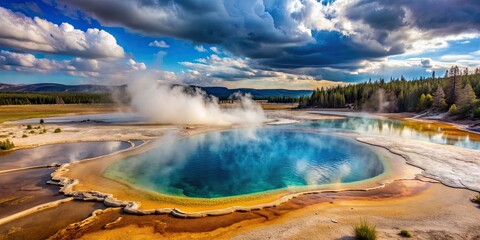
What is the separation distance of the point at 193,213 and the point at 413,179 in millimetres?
11719

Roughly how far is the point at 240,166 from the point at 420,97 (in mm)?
70013

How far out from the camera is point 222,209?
33.1 feet

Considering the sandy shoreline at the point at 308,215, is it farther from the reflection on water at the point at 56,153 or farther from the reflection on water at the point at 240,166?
the reflection on water at the point at 56,153

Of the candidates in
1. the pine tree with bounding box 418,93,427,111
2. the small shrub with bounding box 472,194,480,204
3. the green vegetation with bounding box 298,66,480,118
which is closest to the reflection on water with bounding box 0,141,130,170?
the small shrub with bounding box 472,194,480,204

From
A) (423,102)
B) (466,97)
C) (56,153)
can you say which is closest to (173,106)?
(56,153)

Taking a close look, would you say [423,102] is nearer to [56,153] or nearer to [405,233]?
[405,233]

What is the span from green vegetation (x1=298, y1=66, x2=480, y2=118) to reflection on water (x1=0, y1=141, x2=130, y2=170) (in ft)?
175

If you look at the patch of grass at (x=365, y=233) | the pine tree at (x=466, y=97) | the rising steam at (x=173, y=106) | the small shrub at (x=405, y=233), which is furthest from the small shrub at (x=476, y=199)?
the pine tree at (x=466, y=97)

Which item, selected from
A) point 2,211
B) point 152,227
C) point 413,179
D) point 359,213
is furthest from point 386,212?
point 2,211

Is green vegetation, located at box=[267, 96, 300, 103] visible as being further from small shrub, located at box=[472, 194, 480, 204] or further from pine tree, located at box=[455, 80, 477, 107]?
small shrub, located at box=[472, 194, 480, 204]

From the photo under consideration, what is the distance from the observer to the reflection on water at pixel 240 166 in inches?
548

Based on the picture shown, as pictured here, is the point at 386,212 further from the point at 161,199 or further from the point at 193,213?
the point at 161,199

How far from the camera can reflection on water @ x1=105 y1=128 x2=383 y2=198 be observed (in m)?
13.9

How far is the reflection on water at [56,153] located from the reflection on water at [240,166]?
3940 mm
